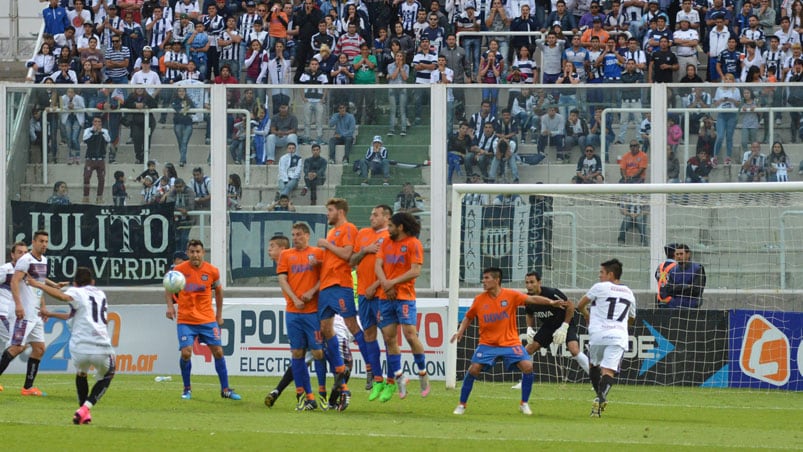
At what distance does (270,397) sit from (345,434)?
332 centimetres

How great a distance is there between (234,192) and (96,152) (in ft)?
8.64

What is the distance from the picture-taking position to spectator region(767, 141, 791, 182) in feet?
71.6

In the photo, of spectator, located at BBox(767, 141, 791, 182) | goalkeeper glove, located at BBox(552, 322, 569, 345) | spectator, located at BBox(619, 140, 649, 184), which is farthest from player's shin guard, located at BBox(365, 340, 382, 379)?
spectator, located at BBox(767, 141, 791, 182)

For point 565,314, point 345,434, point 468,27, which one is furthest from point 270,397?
point 468,27

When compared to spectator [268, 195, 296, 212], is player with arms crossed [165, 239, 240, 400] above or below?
below

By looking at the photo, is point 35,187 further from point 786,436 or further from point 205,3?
point 786,436

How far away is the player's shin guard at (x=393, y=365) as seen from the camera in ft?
47.8

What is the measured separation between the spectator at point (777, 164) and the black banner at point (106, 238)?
10.6 metres

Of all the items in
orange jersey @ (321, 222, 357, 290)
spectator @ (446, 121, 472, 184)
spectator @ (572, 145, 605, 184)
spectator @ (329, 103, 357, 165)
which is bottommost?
orange jersey @ (321, 222, 357, 290)

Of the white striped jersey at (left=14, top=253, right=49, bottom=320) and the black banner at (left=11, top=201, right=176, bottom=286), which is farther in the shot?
the black banner at (left=11, top=201, right=176, bottom=286)

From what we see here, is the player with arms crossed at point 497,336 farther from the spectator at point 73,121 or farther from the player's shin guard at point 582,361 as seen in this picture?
the spectator at point 73,121

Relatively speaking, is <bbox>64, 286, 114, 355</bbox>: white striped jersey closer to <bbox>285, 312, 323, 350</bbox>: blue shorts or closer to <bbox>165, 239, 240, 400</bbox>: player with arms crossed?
<bbox>285, 312, 323, 350</bbox>: blue shorts

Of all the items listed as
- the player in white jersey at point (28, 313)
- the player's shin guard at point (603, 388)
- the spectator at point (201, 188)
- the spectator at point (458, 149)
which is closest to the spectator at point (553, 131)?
the spectator at point (458, 149)

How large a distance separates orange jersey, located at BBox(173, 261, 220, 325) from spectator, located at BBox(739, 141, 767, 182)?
32.3 feet
